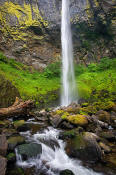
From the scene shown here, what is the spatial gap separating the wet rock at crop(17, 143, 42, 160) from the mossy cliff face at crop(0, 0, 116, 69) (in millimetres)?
22447

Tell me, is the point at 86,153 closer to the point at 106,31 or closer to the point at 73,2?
the point at 106,31

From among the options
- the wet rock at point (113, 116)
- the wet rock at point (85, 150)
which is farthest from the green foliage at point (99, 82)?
the wet rock at point (85, 150)

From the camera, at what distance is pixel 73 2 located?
27641 millimetres

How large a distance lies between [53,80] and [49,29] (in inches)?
481

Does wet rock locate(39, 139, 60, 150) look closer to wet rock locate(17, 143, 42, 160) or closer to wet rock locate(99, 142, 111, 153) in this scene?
wet rock locate(17, 143, 42, 160)

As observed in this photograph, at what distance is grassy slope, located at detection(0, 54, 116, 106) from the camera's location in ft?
51.1

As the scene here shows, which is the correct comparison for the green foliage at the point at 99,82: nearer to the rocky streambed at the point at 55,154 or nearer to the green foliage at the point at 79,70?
the green foliage at the point at 79,70

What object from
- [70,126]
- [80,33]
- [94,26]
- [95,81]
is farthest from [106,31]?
[70,126]

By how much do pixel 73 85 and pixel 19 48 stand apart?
13.2m

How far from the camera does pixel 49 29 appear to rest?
88.2 feet

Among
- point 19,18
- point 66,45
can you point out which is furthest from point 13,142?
point 19,18

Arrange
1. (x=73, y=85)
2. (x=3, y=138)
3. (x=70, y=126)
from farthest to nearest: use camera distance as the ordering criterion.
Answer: (x=73, y=85)
(x=70, y=126)
(x=3, y=138)

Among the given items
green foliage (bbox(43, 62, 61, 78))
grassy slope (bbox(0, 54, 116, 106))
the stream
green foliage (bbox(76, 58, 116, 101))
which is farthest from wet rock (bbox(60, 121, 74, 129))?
green foliage (bbox(43, 62, 61, 78))

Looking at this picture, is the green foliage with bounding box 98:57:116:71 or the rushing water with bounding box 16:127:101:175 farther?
the green foliage with bounding box 98:57:116:71
